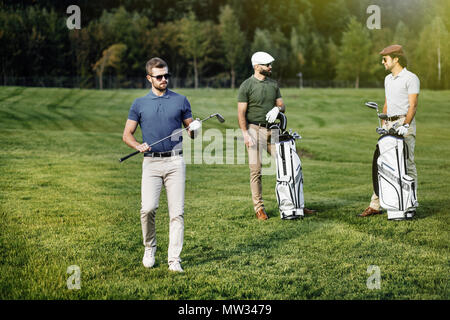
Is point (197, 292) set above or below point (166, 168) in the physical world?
below

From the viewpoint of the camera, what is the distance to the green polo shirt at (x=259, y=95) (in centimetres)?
854

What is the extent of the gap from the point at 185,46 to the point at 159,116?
85.3 metres

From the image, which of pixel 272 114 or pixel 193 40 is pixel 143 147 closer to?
pixel 272 114

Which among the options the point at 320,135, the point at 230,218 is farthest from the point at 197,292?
the point at 320,135

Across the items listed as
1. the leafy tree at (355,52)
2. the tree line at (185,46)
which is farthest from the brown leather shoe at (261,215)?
the leafy tree at (355,52)

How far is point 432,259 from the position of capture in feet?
20.5

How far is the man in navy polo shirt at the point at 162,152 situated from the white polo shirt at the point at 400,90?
12.5 ft

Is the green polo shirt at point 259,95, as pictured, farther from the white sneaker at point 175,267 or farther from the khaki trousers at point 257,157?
the white sneaker at point 175,267

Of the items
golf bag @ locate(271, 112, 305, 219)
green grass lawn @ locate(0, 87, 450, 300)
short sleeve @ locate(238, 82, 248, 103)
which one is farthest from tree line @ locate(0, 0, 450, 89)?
golf bag @ locate(271, 112, 305, 219)

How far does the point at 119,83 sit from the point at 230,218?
75.7m

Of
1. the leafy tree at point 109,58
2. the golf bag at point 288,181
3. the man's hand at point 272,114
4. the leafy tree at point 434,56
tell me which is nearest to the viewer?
the man's hand at point 272,114

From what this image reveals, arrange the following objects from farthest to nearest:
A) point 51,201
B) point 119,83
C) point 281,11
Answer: point 281,11 → point 119,83 → point 51,201

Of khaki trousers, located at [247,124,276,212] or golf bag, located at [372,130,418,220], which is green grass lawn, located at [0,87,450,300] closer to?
golf bag, located at [372,130,418,220]

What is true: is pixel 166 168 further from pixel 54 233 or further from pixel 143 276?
pixel 54 233
